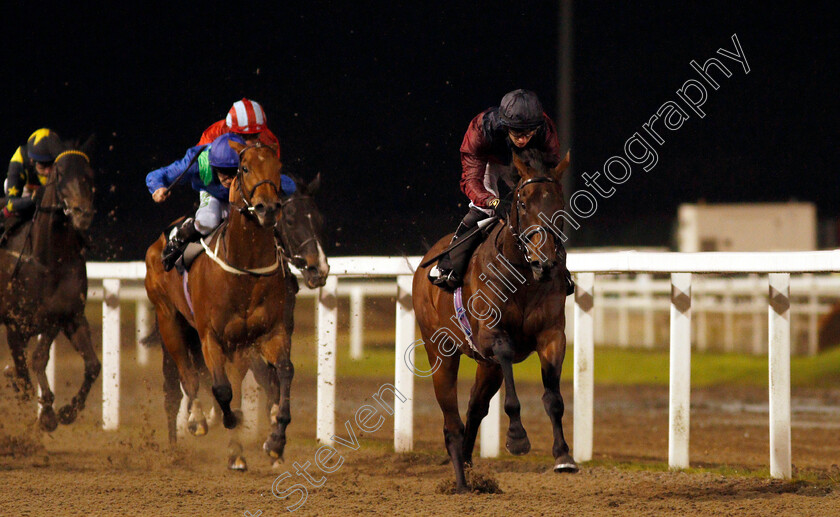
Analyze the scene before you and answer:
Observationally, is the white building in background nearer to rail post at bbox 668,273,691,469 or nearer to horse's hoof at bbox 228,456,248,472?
rail post at bbox 668,273,691,469

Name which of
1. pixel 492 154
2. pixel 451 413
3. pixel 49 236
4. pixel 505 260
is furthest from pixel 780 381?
pixel 49 236

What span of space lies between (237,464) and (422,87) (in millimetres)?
11288

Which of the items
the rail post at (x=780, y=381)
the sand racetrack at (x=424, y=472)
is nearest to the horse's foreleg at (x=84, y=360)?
the sand racetrack at (x=424, y=472)

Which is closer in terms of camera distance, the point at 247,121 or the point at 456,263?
the point at 456,263

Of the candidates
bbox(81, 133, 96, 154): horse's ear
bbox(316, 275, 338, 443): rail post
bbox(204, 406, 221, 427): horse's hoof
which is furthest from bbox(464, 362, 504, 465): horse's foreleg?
bbox(81, 133, 96, 154): horse's ear

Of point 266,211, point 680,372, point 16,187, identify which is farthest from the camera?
point 16,187

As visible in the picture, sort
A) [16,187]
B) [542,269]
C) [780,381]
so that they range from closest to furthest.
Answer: [542,269], [780,381], [16,187]

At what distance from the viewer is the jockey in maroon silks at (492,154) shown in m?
4.87

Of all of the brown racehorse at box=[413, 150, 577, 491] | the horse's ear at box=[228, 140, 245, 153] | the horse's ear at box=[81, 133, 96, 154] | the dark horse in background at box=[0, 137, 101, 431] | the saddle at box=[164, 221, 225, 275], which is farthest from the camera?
the horse's ear at box=[81, 133, 96, 154]

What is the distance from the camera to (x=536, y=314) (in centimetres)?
475

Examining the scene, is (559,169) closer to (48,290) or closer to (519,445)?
(519,445)

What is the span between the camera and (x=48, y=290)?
7.14 metres

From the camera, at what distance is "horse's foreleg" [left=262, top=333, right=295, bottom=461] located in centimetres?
567

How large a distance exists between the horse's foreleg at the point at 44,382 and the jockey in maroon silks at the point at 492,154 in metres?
3.13
